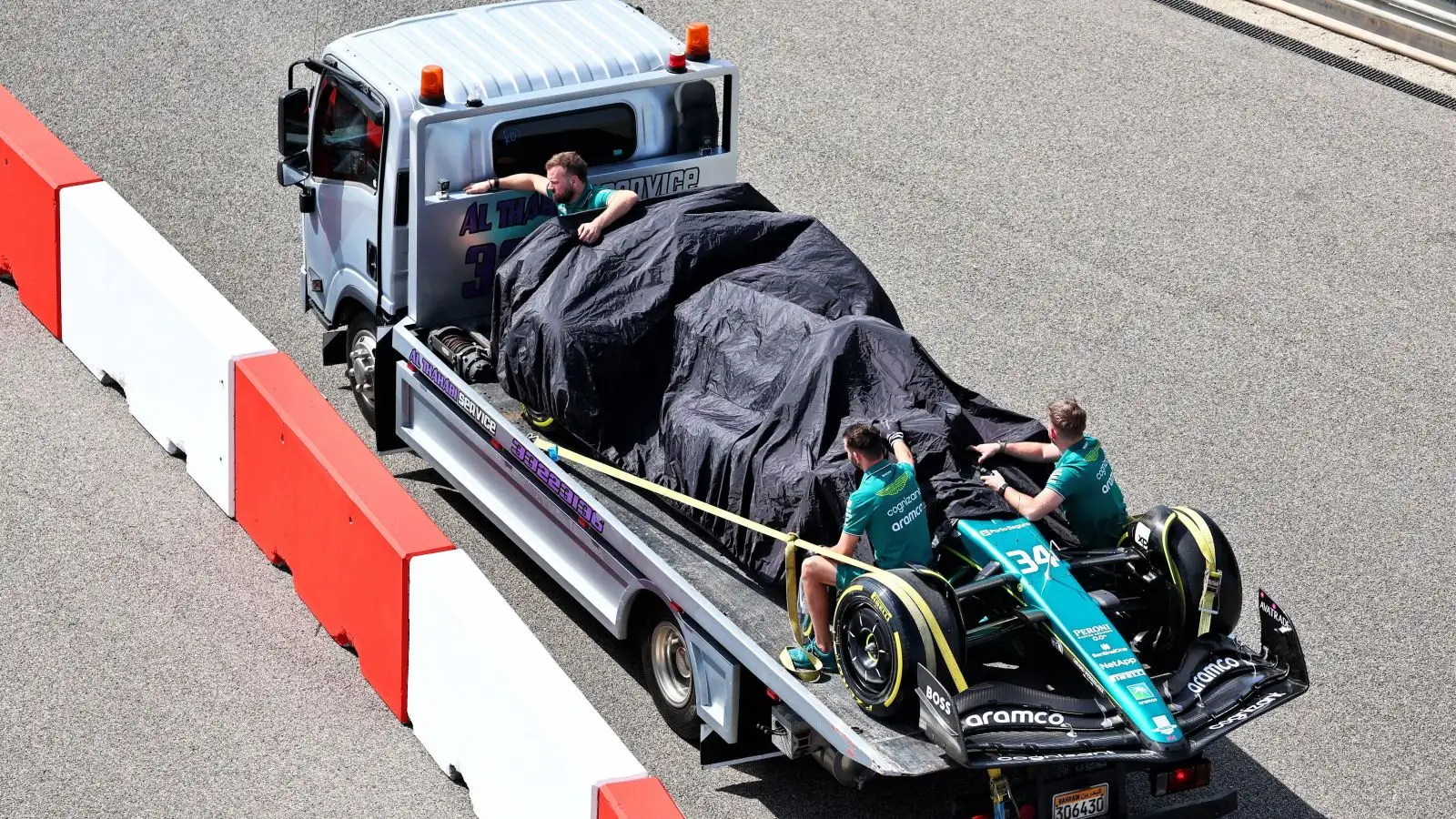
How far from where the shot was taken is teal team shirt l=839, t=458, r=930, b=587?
7.05 meters

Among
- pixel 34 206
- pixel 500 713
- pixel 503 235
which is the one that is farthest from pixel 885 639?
pixel 34 206

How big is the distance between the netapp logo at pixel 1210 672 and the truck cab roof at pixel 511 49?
15.7ft

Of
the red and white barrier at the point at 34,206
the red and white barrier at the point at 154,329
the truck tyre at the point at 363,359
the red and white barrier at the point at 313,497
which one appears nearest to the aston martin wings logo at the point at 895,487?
the red and white barrier at the point at 313,497

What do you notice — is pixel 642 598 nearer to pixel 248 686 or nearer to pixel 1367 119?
pixel 248 686

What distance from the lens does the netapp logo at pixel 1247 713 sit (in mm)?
6805

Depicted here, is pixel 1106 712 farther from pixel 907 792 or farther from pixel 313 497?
pixel 313 497

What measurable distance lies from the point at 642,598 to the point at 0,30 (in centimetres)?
1016

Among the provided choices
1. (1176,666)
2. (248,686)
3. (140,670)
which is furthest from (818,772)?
(140,670)

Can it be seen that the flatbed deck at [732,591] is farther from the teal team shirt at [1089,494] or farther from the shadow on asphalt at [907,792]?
the teal team shirt at [1089,494]

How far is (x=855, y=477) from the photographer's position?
7.43 metres

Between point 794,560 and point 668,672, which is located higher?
point 794,560

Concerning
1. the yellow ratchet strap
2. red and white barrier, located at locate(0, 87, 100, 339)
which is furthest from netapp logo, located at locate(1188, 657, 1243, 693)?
red and white barrier, located at locate(0, 87, 100, 339)

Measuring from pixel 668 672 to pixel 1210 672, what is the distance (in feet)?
8.52

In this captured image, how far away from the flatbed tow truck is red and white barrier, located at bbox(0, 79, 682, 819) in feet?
2.60
